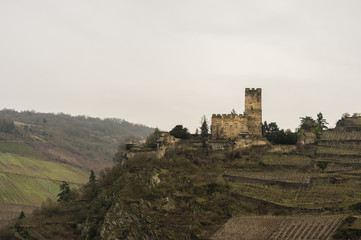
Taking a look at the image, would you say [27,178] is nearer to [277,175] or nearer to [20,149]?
[20,149]

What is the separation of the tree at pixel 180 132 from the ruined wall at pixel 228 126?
3.66 metres

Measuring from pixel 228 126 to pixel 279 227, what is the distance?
81.8ft

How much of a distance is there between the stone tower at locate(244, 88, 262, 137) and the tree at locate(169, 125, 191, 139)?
7102 mm

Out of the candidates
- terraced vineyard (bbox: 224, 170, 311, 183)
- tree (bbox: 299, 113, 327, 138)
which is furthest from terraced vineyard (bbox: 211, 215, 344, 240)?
tree (bbox: 299, 113, 327, 138)

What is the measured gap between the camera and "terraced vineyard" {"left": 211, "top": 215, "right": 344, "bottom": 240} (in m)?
35.7

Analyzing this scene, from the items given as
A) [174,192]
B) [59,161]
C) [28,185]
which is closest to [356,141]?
[174,192]

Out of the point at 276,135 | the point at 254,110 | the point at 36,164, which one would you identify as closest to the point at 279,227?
the point at 276,135

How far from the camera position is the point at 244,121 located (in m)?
62.8

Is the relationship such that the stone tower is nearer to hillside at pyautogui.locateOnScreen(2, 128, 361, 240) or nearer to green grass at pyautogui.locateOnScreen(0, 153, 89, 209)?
hillside at pyautogui.locateOnScreen(2, 128, 361, 240)

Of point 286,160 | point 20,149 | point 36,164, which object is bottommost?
point 36,164

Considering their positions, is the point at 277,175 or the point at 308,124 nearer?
the point at 277,175

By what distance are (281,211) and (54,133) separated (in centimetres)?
16305

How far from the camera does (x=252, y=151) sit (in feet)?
191

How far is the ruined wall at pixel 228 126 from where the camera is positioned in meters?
62.5
